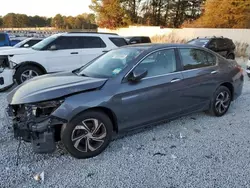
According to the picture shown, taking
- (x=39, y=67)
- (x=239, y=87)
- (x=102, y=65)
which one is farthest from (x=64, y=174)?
(x=39, y=67)

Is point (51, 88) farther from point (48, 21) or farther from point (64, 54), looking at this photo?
point (48, 21)

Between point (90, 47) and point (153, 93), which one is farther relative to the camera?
point (90, 47)

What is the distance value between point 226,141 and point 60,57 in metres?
5.65

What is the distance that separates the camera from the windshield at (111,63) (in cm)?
366

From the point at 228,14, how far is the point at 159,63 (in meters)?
22.9

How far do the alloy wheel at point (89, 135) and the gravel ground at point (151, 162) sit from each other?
18 centimetres

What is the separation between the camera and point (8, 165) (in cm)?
310

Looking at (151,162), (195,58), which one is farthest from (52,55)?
(151,162)

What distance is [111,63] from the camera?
3.95 metres

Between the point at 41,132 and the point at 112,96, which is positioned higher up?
the point at 112,96

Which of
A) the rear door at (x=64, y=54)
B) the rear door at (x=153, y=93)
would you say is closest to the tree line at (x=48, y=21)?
the rear door at (x=64, y=54)

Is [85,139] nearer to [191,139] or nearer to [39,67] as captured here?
[191,139]

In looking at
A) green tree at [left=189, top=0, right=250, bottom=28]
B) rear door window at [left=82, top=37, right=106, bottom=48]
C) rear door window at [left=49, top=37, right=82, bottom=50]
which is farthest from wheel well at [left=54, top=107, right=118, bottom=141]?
green tree at [left=189, top=0, right=250, bottom=28]

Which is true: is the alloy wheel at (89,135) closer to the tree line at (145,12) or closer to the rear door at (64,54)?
the rear door at (64,54)
